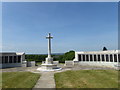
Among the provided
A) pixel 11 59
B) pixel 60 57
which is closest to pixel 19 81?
pixel 11 59

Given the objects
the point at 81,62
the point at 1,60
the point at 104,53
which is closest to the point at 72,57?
the point at 81,62

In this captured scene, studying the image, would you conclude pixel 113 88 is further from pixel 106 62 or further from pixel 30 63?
pixel 30 63

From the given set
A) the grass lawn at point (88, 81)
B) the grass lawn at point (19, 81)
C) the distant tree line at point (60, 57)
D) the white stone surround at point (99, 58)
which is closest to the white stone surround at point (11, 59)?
the distant tree line at point (60, 57)

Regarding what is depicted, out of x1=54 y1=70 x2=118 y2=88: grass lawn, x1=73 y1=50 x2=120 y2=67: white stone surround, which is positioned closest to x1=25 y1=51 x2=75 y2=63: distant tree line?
x1=73 y1=50 x2=120 y2=67: white stone surround

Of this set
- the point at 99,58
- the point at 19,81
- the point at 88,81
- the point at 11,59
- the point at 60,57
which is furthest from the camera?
the point at 60,57

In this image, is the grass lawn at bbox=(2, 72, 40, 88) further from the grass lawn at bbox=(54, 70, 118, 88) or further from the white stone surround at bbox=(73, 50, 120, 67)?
the white stone surround at bbox=(73, 50, 120, 67)

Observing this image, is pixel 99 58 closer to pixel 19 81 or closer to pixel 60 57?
pixel 60 57

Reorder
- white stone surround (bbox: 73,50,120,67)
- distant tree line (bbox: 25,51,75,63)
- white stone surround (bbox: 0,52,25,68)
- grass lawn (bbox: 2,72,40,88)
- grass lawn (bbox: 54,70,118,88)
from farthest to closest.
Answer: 1. distant tree line (bbox: 25,51,75,63)
2. white stone surround (bbox: 0,52,25,68)
3. white stone surround (bbox: 73,50,120,67)
4. grass lawn (bbox: 2,72,40,88)
5. grass lawn (bbox: 54,70,118,88)

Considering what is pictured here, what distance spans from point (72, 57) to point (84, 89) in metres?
31.3

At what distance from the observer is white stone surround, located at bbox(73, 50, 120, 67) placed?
30.3 m

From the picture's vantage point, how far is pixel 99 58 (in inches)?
1361

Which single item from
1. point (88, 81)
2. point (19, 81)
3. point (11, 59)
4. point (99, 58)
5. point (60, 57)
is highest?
point (99, 58)

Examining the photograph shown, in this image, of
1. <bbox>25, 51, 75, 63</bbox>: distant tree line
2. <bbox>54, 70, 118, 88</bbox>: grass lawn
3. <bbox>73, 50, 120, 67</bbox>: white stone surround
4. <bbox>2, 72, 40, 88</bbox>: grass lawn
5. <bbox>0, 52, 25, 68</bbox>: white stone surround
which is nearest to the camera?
<bbox>54, 70, 118, 88</bbox>: grass lawn

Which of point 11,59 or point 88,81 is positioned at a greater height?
point 11,59
